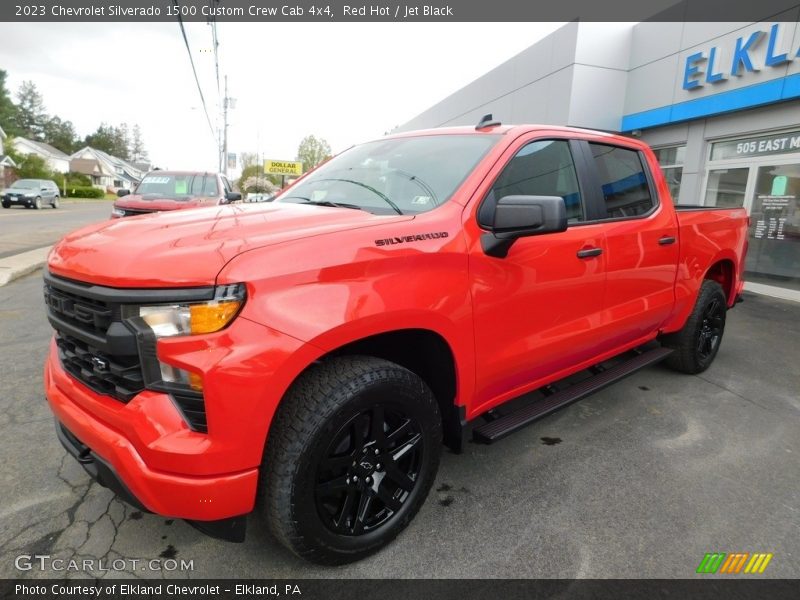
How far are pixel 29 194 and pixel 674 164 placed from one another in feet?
94.4

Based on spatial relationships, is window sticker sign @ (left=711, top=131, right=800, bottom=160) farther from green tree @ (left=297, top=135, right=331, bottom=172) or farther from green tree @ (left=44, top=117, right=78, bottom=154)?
Answer: green tree @ (left=44, top=117, right=78, bottom=154)

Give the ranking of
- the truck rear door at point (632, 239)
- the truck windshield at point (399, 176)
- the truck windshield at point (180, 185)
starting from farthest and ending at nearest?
the truck windshield at point (180, 185) < the truck rear door at point (632, 239) < the truck windshield at point (399, 176)

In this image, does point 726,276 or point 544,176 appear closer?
point 544,176

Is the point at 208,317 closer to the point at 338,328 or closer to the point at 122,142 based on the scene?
the point at 338,328

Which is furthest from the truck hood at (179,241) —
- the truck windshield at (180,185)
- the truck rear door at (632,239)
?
the truck windshield at (180,185)

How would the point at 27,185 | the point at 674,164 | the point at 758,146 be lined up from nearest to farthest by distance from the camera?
the point at 758,146
the point at 674,164
the point at 27,185

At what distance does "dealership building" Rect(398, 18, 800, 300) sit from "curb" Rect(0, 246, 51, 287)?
11.3m

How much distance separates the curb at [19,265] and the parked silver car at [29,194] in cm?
2025

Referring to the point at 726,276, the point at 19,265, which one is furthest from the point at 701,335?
the point at 19,265

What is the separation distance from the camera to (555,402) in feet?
9.45

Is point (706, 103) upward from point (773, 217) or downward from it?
upward

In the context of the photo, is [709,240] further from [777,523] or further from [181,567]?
[181,567]

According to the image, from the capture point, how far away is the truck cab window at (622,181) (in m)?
3.21

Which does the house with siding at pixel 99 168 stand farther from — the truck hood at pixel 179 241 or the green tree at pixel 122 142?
the truck hood at pixel 179 241
